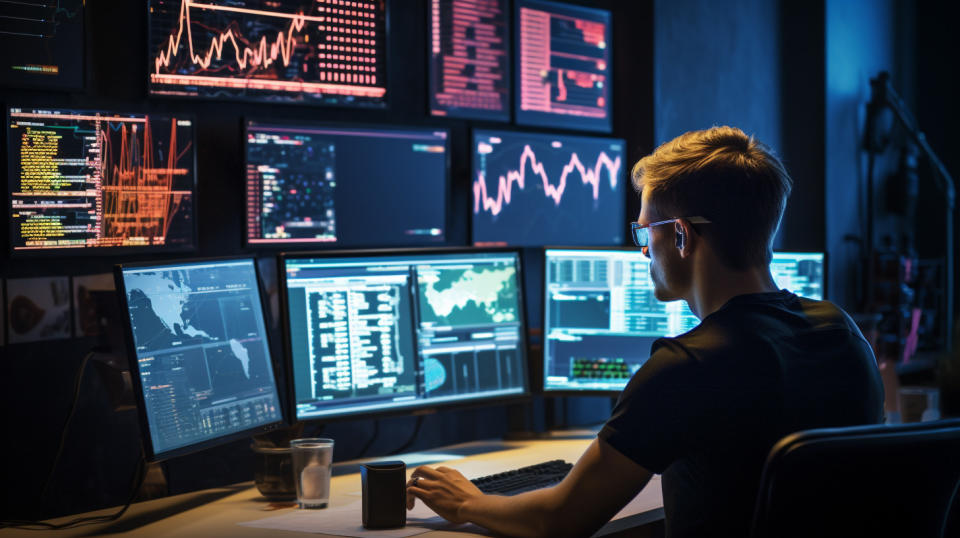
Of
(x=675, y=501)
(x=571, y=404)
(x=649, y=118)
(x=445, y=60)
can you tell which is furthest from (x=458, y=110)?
(x=675, y=501)

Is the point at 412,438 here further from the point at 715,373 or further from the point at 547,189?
the point at 715,373

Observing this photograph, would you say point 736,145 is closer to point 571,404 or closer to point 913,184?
point 571,404

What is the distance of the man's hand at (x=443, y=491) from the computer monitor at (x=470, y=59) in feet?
4.07

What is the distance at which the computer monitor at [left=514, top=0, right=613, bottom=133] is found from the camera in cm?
308

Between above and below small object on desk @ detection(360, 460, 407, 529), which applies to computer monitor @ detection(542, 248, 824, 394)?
above

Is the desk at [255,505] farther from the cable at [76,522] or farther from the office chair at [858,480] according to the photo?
the office chair at [858,480]

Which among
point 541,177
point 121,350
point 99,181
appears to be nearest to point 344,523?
point 121,350

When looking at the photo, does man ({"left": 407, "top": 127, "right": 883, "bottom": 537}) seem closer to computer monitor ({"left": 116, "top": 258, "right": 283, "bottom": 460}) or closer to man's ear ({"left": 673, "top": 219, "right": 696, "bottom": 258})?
man's ear ({"left": 673, "top": 219, "right": 696, "bottom": 258})

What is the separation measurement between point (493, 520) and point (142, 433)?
0.66m

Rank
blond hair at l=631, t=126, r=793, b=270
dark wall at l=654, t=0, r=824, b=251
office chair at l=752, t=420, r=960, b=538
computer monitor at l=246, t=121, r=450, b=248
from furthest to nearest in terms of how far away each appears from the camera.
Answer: dark wall at l=654, t=0, r=824, b=251 → computer monitor at l=246, t=121, r=450, b=248 → blond hair at l=631, t=126, r=793, b=270 → office chair at l=752, t=420, r=960, b=538

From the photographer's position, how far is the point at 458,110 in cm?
291

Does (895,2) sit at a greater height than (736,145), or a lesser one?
greater

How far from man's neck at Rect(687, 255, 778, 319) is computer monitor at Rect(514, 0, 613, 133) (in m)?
1.53

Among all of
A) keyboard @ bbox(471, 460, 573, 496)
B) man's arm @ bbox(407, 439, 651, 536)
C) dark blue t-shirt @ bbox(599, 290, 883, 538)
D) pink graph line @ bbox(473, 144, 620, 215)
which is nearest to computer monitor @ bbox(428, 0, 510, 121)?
pink graph line @ bbox(473, 144, 620, 215)
